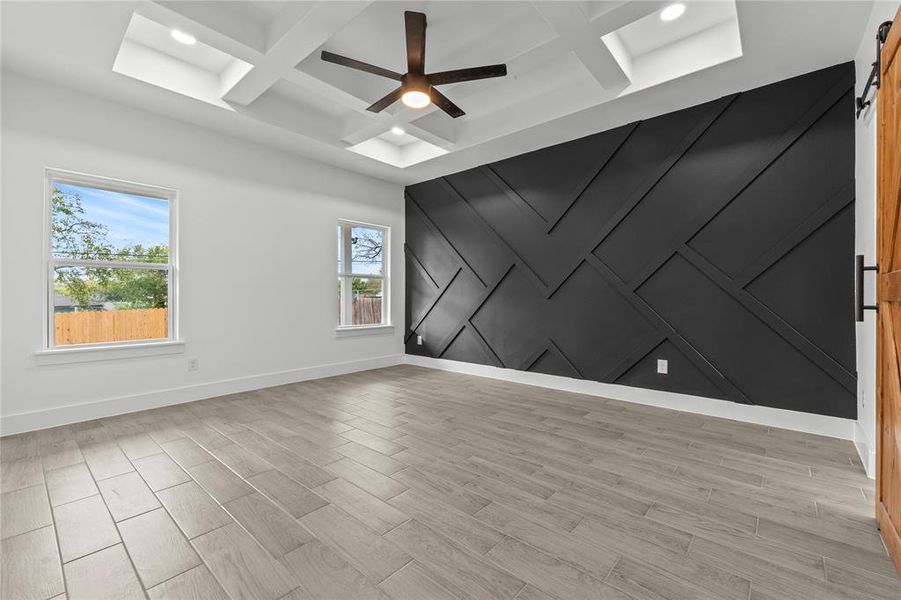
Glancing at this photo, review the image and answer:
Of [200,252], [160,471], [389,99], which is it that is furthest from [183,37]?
[160,471]

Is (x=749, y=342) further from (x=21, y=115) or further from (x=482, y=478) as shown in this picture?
(x=21, y=115)

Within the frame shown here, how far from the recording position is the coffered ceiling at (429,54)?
248 cm

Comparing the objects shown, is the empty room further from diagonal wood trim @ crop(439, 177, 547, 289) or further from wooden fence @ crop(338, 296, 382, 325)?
wooden fence @ crop(338, 296, 382, 325)

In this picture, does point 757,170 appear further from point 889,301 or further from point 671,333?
point 889,301

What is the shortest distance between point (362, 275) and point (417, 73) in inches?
134

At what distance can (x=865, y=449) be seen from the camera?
2.45m

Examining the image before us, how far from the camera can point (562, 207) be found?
4.41 m

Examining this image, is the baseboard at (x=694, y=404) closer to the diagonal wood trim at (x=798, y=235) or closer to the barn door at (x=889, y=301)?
the diagonal wood trim at (x=798, y=235)

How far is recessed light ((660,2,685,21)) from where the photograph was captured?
8.39ft

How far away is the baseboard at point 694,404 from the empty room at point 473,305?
0.03 metres

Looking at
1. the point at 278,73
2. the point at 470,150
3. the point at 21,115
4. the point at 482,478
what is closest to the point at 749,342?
the point at 482,478

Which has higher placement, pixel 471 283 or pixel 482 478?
pixel 471 283

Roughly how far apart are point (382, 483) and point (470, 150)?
3770 mm

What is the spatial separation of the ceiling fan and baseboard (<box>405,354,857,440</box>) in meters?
3.16
